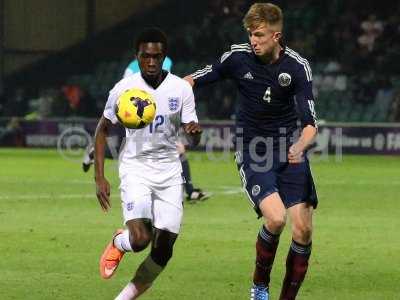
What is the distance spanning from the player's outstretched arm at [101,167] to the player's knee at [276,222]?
1096 mm

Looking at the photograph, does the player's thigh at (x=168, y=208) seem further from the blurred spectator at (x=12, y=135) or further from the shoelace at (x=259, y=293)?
the blurred spectator at (x=12, y=135)

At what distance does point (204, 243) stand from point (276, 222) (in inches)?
143

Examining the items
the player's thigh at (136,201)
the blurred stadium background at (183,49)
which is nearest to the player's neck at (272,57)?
the player's thigh at (136,201)

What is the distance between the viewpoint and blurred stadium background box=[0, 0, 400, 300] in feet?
32.8

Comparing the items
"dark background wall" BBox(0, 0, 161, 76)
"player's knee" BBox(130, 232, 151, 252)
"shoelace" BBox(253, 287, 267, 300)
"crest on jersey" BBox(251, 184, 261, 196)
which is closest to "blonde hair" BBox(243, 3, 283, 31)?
"crest on jersey" BBox(251, 184, 261, 196)

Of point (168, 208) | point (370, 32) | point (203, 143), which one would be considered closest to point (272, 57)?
point (168, 208)

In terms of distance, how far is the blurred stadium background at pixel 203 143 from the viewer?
9.98 metres

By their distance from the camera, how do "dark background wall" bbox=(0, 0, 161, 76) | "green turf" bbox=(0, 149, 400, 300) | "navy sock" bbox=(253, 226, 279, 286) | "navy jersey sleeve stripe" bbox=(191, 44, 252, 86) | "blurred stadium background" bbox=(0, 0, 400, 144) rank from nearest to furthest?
"navy sock" bbox=(253, 226, 279, 286) → "navy jersey sleeve stripe" bbox=(191, 44, 252, 86) → "green turf" bbox=(0, 149, 400, 300) → "blurred stadium background" bbox=(0, 0, 400, 144) → "dark background wall" bbox=(0, 0, 161, 76)

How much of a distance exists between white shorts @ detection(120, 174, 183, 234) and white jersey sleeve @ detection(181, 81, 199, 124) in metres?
0.44

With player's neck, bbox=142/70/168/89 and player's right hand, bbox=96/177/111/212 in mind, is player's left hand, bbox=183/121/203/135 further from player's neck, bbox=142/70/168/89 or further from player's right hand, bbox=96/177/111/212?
player's right hand, bbox=96/177/111/212

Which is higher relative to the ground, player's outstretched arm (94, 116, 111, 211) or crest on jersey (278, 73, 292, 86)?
crest on jersey (278, 73, 292, 86)

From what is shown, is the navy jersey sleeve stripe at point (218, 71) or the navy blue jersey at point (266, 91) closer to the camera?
the navy blue jersey at point (266, 91)

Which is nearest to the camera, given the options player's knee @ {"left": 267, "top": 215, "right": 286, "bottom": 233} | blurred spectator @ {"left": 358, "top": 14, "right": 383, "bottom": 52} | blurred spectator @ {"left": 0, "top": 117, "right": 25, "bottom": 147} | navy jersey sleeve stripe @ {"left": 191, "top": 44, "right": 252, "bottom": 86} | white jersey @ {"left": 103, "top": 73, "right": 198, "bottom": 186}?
white jersey @ {"left": 103, "top": 73, "right": 198, "bottom": 186}

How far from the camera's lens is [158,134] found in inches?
326
